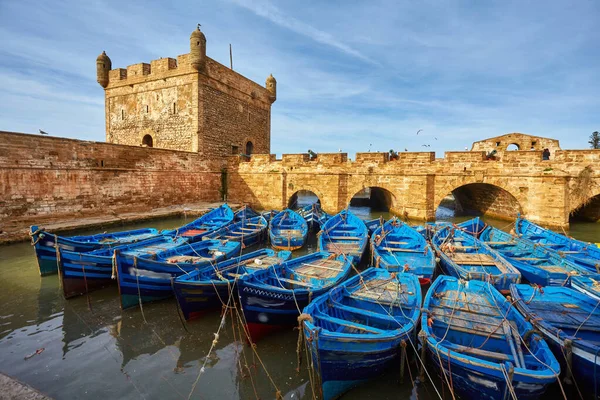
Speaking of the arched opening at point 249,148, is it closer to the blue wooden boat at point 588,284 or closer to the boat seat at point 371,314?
the boat seat at point 371,314

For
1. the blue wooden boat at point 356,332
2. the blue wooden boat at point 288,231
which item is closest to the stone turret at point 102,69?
the blue wooden boat at point 288,231

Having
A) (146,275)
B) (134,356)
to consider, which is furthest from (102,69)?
(134,356)

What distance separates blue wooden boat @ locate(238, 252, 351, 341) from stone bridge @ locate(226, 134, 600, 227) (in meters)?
10.6

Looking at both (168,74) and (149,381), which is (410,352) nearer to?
(149,381)

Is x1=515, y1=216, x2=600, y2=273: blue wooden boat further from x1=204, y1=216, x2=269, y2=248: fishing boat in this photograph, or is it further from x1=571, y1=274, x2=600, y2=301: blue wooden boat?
x1=204, y1=216, x2=269, y2=248: fishing boat

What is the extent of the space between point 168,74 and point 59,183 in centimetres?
975

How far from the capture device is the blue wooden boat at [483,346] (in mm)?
3193

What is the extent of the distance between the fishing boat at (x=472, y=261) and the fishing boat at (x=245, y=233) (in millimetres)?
6019

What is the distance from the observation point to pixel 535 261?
7555 mm

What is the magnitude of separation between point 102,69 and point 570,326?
87.1 ft

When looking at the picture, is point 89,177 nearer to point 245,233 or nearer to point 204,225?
point 204,225

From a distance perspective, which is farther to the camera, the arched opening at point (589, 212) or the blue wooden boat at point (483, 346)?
the arched opening at point (589, 212)

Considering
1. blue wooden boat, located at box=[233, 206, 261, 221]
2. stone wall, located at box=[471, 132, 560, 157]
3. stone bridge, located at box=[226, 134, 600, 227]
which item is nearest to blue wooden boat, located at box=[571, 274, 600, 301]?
stone bridge, located at box=[226, 134, 600, 227]

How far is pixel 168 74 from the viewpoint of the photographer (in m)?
18.6
